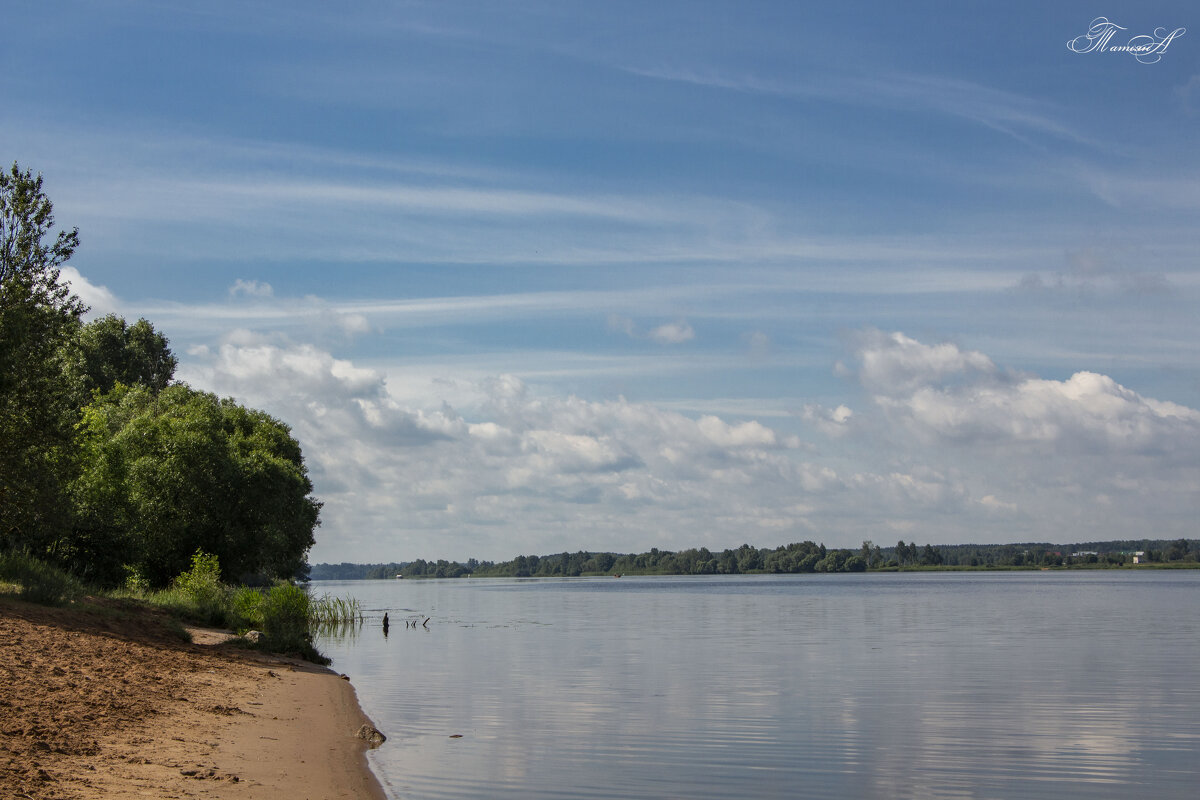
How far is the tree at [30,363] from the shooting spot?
33688 mm

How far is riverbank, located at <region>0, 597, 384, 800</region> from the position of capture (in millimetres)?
15453

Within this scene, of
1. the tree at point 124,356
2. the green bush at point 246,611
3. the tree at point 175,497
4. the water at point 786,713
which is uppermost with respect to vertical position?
the tree at point 124,356

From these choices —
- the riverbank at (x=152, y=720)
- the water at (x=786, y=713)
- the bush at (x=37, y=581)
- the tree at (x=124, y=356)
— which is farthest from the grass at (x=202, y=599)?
the tree at (x=124, y=356)

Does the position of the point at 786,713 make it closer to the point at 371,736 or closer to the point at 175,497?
the point at 371,736

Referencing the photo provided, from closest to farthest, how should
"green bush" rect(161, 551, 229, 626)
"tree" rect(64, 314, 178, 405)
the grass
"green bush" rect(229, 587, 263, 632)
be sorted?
the grass → "green bush" rect(229, 587, 263, 632) → "green bush" rect(161, 551, 229, 626) → "tree" rect(64, 314, 178, 405)

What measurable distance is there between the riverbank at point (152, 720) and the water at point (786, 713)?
1.78m

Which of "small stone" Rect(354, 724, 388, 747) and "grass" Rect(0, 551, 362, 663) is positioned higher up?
"grass" Rect(0, 551, 362, 663)

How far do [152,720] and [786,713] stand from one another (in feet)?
57.1

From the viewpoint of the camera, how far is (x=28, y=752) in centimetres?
1541

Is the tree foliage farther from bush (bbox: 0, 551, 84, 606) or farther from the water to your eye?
the water

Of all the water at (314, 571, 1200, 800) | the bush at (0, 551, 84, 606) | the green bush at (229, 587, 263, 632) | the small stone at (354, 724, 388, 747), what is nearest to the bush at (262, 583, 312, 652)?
the green bush at (229, 587, 263, 632)

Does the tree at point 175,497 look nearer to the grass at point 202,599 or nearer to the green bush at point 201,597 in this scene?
the grass at point 202,599

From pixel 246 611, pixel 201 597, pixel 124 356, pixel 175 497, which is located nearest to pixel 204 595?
pixel 201 597

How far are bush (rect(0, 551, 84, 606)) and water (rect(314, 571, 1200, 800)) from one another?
10.4 meters
